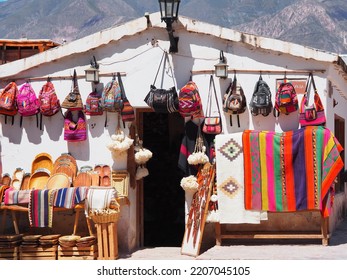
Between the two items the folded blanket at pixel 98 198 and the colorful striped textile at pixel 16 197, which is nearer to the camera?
the folded blanket at pixel 98 198

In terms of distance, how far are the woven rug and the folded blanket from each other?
171cm

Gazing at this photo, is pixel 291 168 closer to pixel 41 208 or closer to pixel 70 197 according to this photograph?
pixel 70 197

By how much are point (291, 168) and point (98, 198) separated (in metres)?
3.00

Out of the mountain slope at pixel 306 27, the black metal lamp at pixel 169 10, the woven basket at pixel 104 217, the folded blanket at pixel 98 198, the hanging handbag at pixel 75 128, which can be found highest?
the mountain slope at pixel 306 27

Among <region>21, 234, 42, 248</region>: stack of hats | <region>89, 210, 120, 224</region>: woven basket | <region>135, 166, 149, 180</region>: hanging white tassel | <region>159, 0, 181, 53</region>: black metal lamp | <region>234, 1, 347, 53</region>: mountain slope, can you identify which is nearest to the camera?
<region>89, 210, 120, 224</region>: woven basket

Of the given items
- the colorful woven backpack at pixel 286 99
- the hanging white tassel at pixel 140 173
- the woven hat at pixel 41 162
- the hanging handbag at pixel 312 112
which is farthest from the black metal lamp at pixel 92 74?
the hanging handbag at pixel 312 112

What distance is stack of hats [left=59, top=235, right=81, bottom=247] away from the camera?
11.8 m

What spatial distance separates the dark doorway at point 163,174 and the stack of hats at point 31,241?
345 centimetres

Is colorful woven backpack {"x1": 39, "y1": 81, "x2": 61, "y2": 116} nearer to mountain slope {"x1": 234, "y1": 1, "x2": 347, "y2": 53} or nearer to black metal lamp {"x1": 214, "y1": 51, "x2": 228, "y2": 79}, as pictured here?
black metal lamp {"x1": 214, "y1": 51, "x2": 228, "y2": 79}

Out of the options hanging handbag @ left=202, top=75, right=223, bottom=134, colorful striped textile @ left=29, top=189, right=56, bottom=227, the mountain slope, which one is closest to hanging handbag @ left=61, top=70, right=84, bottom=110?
colorful striped textile @ left=29, top=189, right=56, bottom=227

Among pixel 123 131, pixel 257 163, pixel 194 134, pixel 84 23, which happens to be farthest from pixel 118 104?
pixel 84 23

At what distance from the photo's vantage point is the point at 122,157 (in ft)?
40.4

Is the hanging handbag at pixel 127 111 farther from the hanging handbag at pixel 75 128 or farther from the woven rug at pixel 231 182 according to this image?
the woven rug at pixel 231 182

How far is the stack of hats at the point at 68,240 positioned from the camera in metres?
11.8
